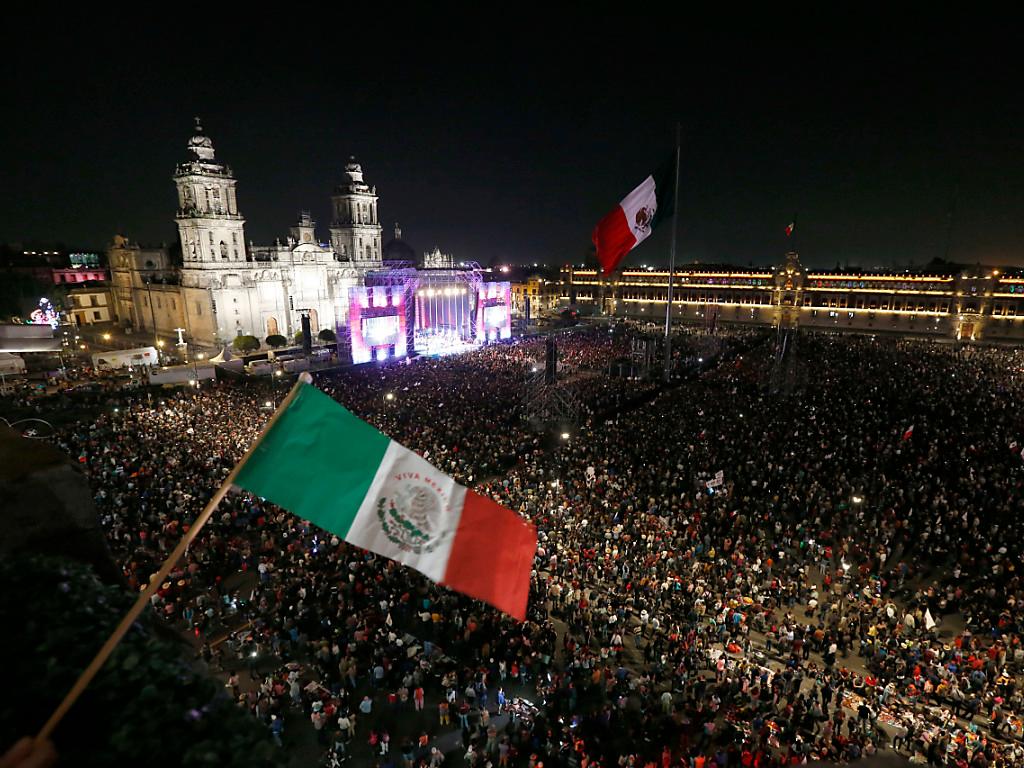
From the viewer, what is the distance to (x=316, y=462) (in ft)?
14.7

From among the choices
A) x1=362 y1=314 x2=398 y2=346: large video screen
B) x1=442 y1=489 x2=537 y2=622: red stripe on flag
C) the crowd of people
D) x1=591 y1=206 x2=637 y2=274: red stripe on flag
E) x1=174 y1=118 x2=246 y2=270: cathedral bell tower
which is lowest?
the crowd of people

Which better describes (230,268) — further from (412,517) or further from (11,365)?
(412,517)

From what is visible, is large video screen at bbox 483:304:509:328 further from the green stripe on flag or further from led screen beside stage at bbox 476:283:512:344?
the green stripe on flag

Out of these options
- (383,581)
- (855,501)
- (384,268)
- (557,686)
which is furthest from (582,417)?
(384,268)

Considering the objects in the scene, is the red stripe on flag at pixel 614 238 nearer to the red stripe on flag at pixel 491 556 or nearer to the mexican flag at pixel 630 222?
the mexican flag at pixel 630 222

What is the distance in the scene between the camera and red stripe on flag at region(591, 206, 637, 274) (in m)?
17.8

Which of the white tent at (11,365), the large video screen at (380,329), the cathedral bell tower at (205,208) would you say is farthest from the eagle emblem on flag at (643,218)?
the cathedral bell tower at (205,208)

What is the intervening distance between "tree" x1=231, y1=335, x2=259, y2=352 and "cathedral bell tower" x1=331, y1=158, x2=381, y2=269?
18862 mm

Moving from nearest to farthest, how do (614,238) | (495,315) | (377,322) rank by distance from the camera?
1. (614,238)
2. (377,322)
3. (495,315)

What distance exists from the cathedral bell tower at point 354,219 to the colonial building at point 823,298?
1466 inches

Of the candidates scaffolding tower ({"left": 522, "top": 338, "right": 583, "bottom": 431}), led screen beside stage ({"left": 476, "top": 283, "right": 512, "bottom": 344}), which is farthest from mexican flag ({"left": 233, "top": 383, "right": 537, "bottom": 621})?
led screen beside stage ({"left": 476, "top": 283, "right": 512, "bottom": 344})

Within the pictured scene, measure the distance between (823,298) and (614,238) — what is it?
77593 mm

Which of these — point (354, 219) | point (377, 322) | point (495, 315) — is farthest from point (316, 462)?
point (354, 219)

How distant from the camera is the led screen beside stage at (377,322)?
1709 inches
